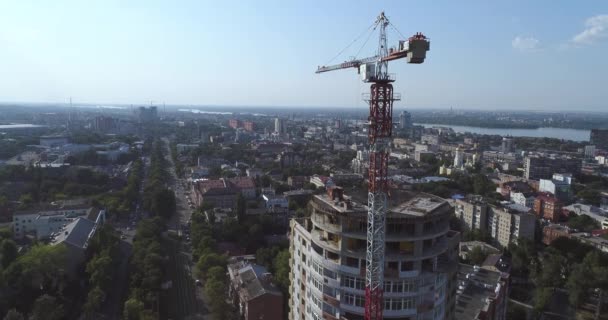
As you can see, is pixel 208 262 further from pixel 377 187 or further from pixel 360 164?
pixel 360 164

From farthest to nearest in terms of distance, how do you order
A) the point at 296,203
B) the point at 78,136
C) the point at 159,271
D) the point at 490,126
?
the point at 490,126 < the point at 78,136 < the point at 296,203 < the point at 159,271

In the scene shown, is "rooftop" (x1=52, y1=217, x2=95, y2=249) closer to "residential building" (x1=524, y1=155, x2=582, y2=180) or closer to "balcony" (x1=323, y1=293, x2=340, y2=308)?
"balcony" (x1=323, y1=293, x2=340, y2=308)

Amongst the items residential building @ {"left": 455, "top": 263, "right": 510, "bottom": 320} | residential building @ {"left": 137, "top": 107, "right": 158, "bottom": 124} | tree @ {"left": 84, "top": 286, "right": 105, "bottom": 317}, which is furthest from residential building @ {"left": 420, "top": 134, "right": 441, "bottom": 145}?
→ residential building @ {"left": 137, "top": 107, "right": 158, "bottom": 124}

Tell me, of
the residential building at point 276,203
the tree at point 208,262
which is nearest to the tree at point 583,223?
the residential building at point 276,203

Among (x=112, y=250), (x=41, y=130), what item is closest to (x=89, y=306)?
(x=112, y=250)

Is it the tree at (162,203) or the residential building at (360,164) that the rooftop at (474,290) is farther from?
the residential building at (360,164)

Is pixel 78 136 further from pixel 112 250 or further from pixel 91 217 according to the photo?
pixel 112 250
